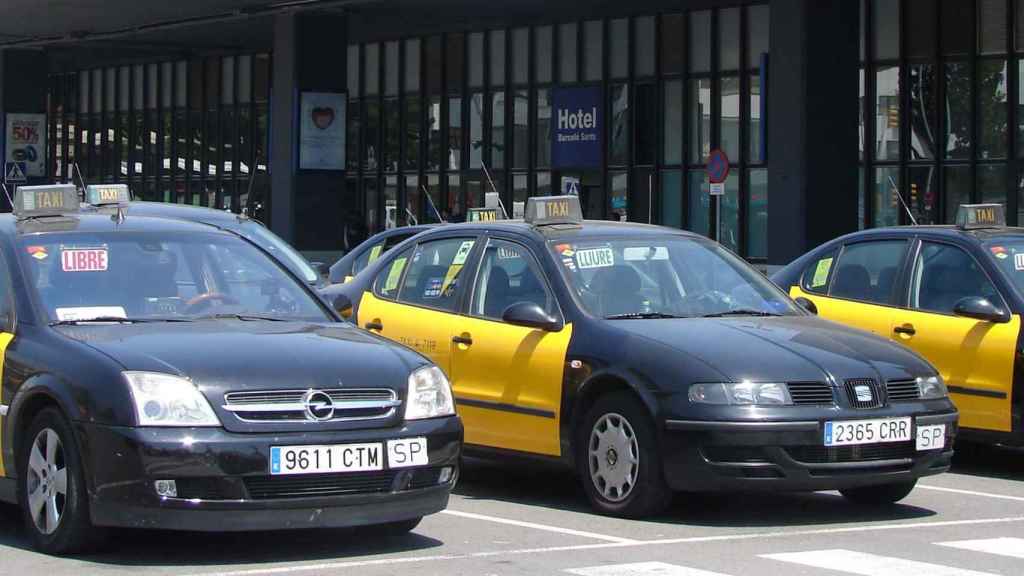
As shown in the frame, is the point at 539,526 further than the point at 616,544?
Yes

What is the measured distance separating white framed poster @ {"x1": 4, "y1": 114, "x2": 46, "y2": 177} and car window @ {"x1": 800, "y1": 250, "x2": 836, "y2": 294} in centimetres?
4424

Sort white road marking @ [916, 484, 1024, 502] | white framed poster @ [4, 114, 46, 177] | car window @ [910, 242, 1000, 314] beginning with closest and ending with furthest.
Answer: white road marking @ [916, 484, 1024, 502]
car window @ [910, 242, 1000, 314]
white framed poster @ [4, 114, 46, 177]

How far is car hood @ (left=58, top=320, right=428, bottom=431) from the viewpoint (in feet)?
23.5

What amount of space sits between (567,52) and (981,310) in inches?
1351

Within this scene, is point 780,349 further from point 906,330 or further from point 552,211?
point 906,330

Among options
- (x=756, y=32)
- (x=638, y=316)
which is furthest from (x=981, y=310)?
(x=756, y=32)

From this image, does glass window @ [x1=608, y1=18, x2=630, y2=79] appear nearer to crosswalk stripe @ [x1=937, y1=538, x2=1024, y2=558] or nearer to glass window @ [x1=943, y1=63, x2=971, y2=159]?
glass window @ [x1=943, y1=63, x2=971, y2=159]

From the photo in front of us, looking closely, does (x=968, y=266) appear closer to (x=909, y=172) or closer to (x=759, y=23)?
(x=909, y=172)

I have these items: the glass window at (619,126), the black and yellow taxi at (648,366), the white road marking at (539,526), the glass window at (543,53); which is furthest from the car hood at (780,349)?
the glass window at (543,53)

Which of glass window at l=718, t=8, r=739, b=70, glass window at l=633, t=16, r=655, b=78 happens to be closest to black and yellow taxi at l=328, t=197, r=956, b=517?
glass window at l=718, t=8, r=739, b=70

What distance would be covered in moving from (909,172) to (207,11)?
56.2 feet

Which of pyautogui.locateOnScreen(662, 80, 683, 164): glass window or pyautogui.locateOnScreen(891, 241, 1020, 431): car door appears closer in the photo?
pyautogui.locateOnScreen(891, 241, 1020, 431): car door

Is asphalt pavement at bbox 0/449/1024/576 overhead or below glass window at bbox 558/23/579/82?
below

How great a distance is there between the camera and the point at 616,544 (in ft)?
26.5
